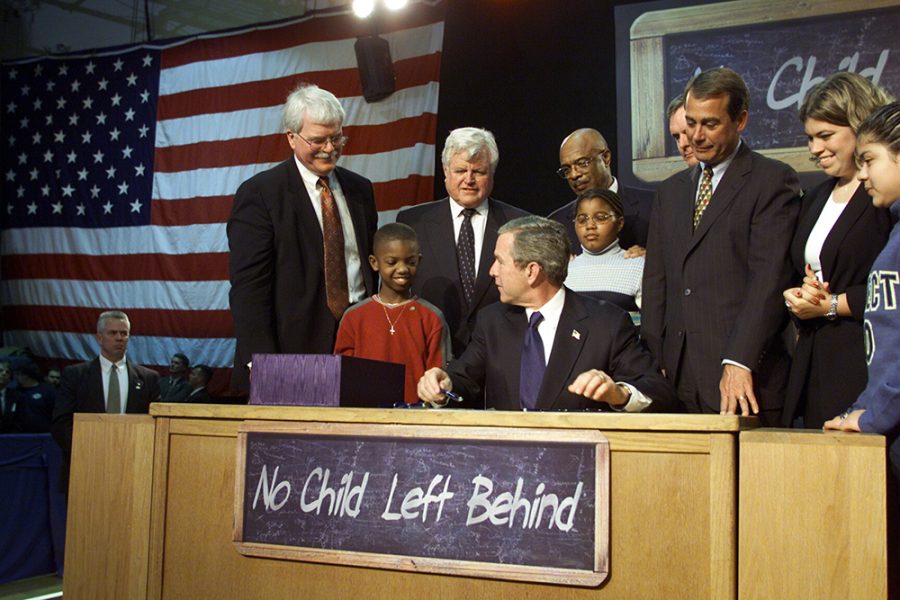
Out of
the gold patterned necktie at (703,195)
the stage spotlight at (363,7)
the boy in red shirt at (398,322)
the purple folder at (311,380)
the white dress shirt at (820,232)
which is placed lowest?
the purple folder at (311,380)

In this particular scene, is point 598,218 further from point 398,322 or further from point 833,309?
point 833,309

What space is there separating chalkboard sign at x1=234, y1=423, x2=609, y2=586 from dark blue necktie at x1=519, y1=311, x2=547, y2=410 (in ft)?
2.42

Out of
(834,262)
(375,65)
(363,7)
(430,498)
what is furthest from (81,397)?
(834,262)

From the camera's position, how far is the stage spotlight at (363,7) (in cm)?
613

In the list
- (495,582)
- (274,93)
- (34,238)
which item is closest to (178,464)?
(495,582)

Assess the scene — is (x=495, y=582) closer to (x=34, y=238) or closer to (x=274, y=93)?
(x=274, y=93)

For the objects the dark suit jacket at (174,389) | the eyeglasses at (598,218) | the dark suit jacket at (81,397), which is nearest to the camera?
the eyeglasses at (598,218)

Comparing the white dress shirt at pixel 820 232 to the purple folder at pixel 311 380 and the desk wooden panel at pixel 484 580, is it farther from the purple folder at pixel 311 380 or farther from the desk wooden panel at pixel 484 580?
the purple folder at pixel 311 380

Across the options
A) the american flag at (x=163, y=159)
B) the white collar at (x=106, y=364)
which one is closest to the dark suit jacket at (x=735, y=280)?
the american flag at (x=163, y=159)

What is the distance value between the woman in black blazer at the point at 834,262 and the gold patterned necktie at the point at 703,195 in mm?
311

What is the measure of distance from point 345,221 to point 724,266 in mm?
1387

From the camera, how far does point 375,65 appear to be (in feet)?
21.2

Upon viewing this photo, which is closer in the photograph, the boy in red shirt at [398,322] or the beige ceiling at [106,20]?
the boy in red shirt at [398,322]

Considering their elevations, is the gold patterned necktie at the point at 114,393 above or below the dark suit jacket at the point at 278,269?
below
